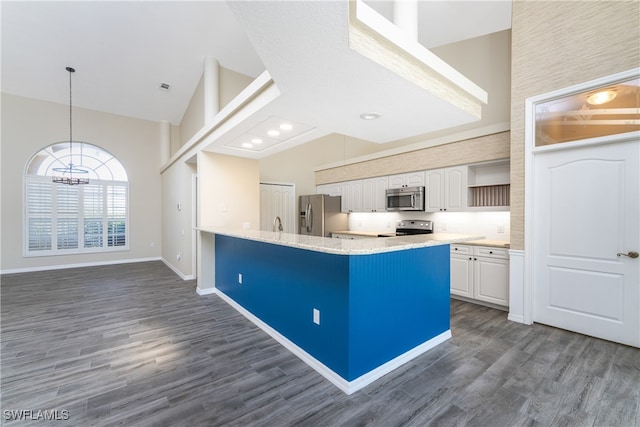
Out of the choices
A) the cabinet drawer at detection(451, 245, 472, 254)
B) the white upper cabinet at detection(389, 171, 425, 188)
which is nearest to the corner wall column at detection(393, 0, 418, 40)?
the white upper cabinet at detection(389, 171, 425, 188)

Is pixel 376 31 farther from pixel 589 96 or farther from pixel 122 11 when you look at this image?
pixel 122 11

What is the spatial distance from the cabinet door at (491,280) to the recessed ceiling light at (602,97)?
1938 mm

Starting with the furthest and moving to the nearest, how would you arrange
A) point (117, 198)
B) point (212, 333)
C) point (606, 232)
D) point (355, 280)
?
1. point (117, 198)
2. point (212, 333)
3. point (606, 232)
4. point (355, 280)

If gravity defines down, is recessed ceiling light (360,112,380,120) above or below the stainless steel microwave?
above

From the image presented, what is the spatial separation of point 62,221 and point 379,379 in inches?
315

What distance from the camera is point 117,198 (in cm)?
710

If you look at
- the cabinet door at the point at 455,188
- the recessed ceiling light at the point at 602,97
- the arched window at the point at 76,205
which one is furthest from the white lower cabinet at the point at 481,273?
the arched window at the point at 76,205

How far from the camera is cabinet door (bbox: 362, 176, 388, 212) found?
5442 mm

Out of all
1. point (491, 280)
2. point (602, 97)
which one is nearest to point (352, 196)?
point (491, 280)

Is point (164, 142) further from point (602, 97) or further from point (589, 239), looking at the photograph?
point (589, 239)

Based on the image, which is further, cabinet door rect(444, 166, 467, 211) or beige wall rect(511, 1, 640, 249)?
cabinet door rect(444, 166, 467, 211)

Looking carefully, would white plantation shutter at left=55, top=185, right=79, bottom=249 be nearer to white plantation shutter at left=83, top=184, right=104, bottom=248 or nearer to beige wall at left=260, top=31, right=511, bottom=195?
white plantation shutter at left=83, top=184, right=104, bottom=248

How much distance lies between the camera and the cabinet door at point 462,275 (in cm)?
382

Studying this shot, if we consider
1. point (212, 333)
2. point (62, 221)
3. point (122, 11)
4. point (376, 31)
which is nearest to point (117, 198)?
point (62, 221)
